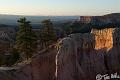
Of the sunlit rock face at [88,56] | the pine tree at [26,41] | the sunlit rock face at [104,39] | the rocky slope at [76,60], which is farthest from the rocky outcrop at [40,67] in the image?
the pine tree at [26,41]

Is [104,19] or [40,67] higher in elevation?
[40,67]

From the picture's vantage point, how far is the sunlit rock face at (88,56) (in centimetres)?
3195

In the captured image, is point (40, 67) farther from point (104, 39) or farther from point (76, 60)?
point (104, 39)

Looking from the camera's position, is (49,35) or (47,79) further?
(49,35)

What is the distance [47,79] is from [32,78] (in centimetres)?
169

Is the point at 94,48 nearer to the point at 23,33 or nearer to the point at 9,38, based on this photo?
the point at 23,33

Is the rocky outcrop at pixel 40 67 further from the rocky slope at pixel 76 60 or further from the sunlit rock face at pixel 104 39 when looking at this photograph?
the sunlit rock face at pixel 104 39

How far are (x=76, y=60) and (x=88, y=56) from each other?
2025 millimetres

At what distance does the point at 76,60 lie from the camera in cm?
3325

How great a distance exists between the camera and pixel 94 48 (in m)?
35.3

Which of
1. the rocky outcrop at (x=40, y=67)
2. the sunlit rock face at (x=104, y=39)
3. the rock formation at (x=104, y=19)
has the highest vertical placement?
the sunlit rock face at (x=104, y=39)

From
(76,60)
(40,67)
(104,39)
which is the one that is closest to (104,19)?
(104,39)

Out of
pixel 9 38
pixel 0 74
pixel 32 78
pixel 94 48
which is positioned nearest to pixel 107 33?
pixel 94 48

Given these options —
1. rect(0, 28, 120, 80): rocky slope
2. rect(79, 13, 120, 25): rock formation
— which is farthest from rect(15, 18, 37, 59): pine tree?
rect(79, 13, 120, 25): rock formation
